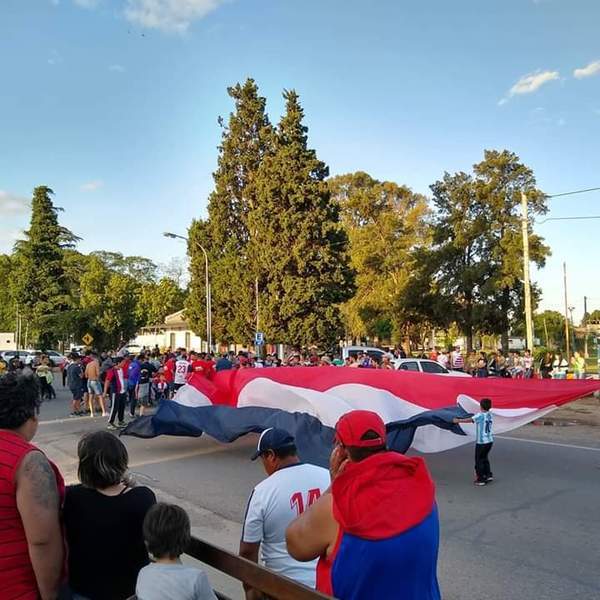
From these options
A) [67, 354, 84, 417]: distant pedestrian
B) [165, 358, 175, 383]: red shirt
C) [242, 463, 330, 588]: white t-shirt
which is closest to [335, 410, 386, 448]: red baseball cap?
[242, 463, 330, 588]: white t-shirt

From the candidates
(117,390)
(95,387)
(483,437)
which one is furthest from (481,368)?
(95,387)

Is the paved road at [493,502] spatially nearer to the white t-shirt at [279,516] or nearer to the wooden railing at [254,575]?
the white t-shirt at [279,516]

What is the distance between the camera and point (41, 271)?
67062 mm

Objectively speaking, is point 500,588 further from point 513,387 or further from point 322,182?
point 322,182

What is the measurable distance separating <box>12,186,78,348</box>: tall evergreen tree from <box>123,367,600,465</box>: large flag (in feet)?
195

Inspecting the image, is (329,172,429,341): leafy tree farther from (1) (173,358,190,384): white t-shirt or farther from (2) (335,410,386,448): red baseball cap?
(2) (335,410,386,448): red baseball cap

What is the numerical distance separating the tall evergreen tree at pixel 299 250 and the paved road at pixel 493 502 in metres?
24.6

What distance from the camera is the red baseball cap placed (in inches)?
99.3

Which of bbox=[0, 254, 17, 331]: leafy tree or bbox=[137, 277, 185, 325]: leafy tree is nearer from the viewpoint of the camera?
bbox=[137, 277, 185, 325]: leafy tree

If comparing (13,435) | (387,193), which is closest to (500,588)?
(13,435)

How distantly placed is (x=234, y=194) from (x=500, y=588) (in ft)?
140

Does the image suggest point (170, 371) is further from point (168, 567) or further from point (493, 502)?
point (168, 567)

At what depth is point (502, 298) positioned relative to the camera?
38.2m

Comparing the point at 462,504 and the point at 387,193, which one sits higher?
the point at 387,193
